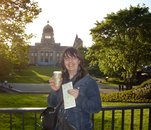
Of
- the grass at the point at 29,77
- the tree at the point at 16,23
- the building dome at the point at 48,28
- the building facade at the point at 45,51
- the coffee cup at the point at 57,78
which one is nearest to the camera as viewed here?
the coffee cup at the point at 57,78

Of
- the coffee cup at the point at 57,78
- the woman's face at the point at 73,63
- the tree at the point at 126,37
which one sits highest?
the tree at the point at 126,37

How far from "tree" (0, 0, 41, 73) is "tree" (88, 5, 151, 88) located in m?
14.3

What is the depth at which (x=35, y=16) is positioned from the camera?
22.8 metres

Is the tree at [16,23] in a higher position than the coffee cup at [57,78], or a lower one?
higher

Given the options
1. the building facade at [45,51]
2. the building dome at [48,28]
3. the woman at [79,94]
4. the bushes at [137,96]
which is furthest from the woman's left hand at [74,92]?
the building facade at [45,51]

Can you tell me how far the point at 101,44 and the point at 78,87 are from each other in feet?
105

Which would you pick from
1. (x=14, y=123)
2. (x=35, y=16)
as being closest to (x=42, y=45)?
(x=35, y=16)

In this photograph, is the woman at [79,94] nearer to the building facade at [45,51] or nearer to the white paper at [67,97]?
the white paper at [67,97]

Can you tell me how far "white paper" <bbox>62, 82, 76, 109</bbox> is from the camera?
4699mm

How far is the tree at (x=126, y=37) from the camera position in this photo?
116 ft

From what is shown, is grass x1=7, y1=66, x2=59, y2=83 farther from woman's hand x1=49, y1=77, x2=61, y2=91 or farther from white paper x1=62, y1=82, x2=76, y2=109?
white paper x1=62, y1=82, x2=76, y2=109

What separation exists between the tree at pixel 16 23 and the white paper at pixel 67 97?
55.1ft

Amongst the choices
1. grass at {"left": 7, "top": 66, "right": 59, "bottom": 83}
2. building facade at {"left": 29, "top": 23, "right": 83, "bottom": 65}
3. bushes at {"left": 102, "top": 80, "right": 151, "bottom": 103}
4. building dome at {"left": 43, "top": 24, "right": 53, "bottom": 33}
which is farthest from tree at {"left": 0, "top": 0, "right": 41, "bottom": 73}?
building facade at {"left": 29, "top": 23, "right": 83, "bottom": 65}

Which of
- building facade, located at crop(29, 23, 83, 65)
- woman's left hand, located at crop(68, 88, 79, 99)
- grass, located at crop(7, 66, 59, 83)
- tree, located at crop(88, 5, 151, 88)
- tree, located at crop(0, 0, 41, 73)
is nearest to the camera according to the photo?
woman's left hand, located at crop(68, 88, 79, 99)
